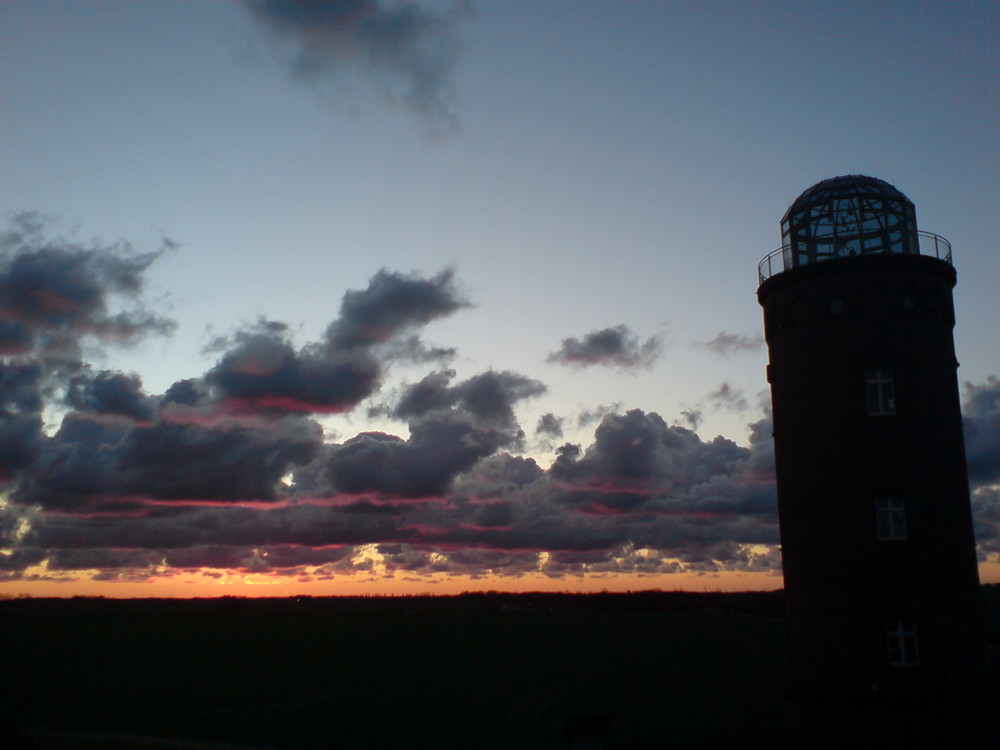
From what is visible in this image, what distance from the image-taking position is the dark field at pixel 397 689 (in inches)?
1334

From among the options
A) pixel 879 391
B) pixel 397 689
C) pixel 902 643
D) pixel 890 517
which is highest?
pixel 879 391

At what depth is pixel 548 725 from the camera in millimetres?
37906

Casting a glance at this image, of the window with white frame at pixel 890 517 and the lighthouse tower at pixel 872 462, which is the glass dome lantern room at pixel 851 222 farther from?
the window with white frame at pixel 890 517

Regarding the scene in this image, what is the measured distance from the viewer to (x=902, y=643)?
25.1 metres

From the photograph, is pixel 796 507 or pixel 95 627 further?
pixel 95 627

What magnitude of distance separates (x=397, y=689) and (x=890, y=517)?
37.5 meters

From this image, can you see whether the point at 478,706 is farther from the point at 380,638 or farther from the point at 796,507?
the point at 380,638

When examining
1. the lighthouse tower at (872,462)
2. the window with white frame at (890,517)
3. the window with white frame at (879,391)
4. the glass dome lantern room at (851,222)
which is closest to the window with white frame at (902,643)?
the lighthouse tower at (872,462)

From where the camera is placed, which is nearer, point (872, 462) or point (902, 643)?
point (902, 643)

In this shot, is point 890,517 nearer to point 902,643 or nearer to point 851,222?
point 902,643

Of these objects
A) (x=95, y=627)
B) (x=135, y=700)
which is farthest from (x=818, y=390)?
(x=95, y=627)

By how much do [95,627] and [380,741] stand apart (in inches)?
3836

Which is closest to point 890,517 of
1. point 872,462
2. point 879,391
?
point 872,462

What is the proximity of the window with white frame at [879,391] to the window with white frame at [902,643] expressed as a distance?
6.97 m
